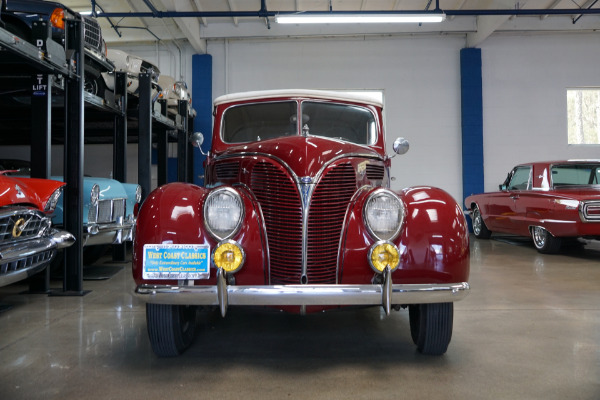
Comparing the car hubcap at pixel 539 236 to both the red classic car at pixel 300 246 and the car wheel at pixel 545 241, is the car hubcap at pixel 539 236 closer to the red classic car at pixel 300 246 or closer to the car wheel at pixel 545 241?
the car wheel at pixel 545 241

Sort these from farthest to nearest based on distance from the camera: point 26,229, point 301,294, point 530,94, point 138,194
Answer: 1. point 530,94
2. point 138,194
3. point 26,229
4. point 301,294

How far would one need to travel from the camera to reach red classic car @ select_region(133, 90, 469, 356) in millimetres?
2133

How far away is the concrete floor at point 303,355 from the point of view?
210 cm

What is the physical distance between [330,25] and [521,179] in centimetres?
564

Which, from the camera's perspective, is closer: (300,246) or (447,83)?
(300,246)

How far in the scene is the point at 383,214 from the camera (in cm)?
233

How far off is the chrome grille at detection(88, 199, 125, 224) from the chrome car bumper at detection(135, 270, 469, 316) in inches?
105

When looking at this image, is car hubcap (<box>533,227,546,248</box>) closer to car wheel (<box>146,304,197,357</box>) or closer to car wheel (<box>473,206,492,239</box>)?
car wheel (<box>473,206,492,239</box>)

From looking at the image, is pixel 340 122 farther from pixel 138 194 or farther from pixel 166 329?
pixel 138 194

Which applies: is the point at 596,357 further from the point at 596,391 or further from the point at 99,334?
the point at 99,334

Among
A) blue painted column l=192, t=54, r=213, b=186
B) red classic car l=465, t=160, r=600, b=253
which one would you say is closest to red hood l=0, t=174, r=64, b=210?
red classic car l=465, t=160, r=600, b=253

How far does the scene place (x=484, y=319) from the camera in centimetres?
331

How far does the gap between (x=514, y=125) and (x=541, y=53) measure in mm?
1896

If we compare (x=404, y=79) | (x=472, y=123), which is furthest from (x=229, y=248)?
(x=472, y=123)
